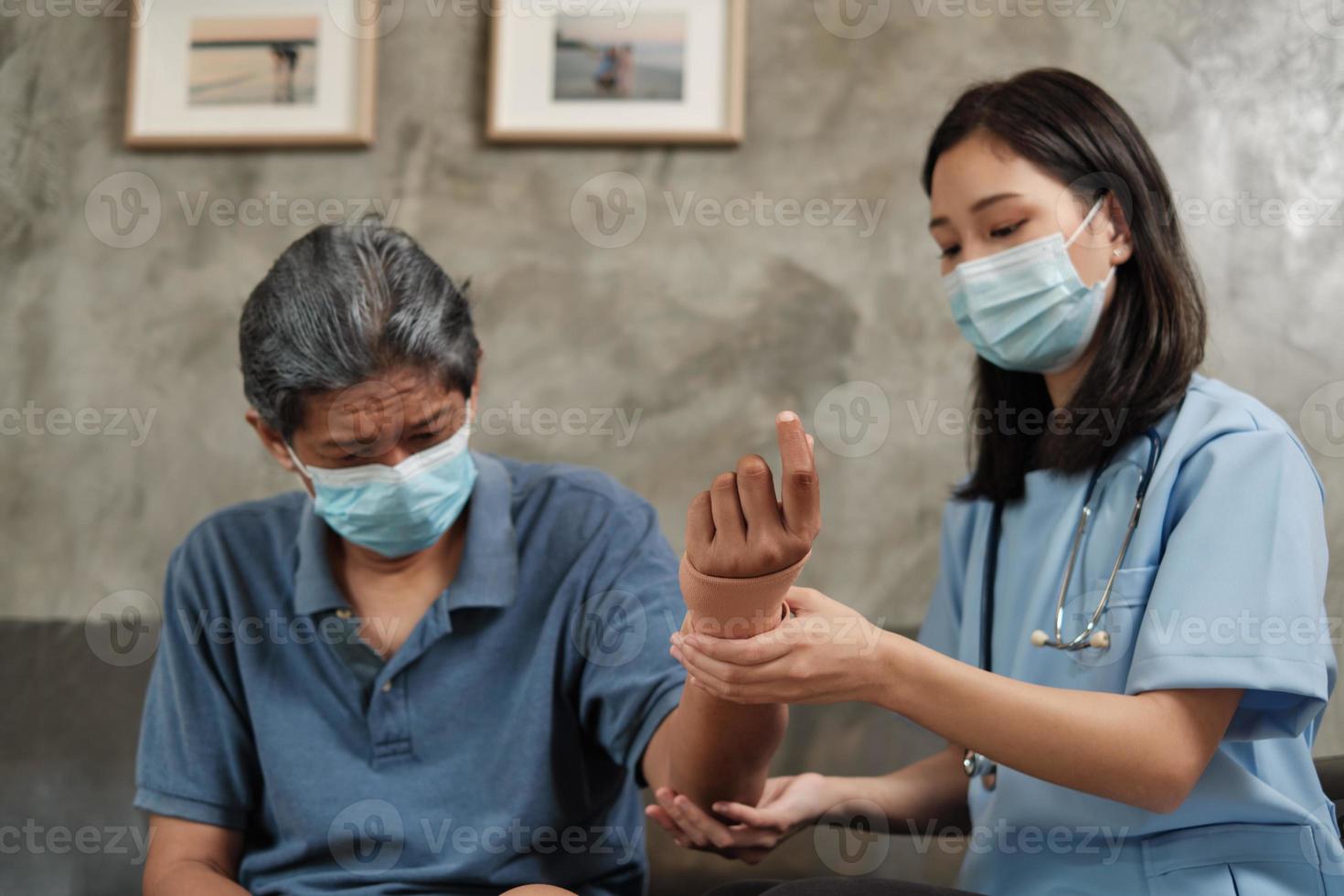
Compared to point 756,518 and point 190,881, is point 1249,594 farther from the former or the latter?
point 190,881

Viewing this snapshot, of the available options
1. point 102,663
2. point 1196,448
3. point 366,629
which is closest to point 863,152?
point 1196,448

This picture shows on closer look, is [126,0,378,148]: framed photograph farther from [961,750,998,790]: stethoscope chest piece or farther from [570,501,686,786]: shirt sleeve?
[961,750,998,790]: stethoscope chest piece

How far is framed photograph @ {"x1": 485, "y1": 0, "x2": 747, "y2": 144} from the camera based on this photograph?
2.26 meters

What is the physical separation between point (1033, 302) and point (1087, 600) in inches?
13.3

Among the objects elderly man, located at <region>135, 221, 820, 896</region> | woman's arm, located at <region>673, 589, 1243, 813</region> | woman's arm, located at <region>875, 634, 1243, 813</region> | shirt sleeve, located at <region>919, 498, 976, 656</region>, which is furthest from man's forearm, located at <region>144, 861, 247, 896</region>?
shirt sleeve, located at <region>919, 498, 976, 656</region>

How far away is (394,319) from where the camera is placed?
1303mm

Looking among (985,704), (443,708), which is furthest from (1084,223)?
(443,708)

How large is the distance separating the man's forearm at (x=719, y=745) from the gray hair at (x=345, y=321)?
1.54 feet

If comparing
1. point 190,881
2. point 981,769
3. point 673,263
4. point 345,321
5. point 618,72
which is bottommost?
point 190,881

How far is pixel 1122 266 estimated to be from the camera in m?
1.38

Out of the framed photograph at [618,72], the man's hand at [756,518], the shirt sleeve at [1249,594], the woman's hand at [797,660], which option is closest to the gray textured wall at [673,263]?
the framed photograph at [618,72]

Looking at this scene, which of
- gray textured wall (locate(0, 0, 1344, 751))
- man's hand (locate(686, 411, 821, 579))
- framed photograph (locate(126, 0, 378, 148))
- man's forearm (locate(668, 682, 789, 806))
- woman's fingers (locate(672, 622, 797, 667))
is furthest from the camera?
framed photograph (locate(126, 0, 378, 148))

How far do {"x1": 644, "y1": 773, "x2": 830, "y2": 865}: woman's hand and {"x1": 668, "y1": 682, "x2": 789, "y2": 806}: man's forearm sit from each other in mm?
18

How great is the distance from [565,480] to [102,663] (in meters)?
1.06
